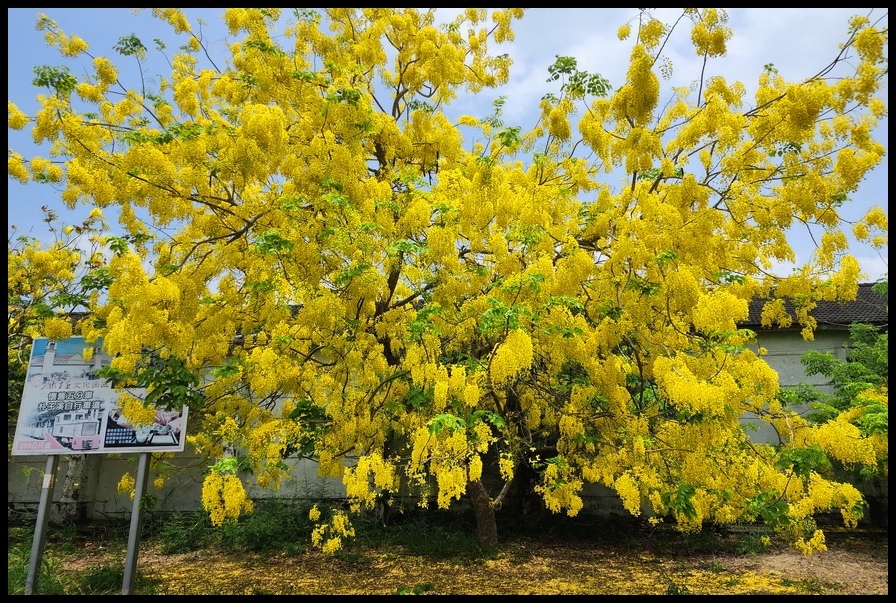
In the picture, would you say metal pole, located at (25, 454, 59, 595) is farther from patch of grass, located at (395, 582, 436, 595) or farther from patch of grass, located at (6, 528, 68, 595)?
patch of grass, located at (395, 582, 436, 595)

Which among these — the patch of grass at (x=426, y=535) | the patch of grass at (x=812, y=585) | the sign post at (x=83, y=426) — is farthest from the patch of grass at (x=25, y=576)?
the patch of grass at (x=812, y=585)

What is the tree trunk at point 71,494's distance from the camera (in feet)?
29.9

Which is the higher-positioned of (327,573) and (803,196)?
(803,196)

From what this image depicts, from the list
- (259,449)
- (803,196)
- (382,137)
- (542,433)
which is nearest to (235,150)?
(382,137)

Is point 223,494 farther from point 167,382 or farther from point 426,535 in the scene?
point 426,535

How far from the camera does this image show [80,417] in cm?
477

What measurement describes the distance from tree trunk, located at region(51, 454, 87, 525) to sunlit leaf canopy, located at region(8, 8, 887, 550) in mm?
5281

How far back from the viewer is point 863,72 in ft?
12.5

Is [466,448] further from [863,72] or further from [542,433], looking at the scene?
[863,72]

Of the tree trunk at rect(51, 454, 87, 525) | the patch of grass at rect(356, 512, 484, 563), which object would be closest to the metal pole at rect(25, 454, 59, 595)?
the patch of grass at rect(356, 512, 484, 563)

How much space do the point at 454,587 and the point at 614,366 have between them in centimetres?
271

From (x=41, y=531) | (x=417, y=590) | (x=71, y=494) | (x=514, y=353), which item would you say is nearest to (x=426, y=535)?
(x=417, y=590)

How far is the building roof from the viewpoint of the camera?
9.38 m

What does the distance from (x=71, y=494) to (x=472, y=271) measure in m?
8.37
